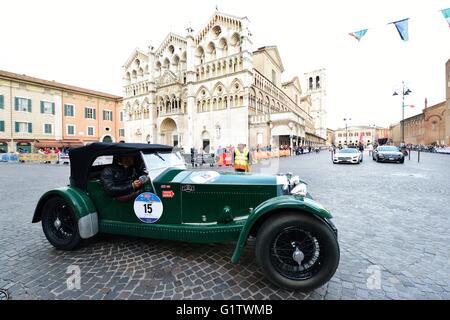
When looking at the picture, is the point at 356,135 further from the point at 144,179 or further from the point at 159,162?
the point at 144,179

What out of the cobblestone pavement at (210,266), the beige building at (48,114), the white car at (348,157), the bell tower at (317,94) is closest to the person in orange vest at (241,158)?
the cobblestone pavement at (210,266)

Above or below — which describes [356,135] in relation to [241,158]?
above

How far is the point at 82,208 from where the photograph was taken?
3236mm

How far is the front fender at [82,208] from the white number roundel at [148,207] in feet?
2.45

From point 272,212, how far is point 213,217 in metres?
0.87

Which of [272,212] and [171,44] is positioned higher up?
[171,44]

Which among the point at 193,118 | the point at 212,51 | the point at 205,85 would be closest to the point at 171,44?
the point at 212,51

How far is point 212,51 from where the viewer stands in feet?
117

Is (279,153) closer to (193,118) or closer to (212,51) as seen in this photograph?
(193,118)

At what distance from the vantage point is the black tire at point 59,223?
11.1 ft

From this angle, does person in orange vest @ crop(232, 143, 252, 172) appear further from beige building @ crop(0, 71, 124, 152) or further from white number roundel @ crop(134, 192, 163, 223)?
beige building @ crop(0, 71, 124, 152)

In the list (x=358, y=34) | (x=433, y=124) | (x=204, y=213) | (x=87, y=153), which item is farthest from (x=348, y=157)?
(x=433, y=124)

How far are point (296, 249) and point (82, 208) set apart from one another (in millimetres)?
3102
